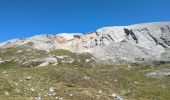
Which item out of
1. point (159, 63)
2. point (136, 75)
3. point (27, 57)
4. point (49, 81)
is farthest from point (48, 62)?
point (49, 81)

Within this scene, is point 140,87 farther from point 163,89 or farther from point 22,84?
point 22,84

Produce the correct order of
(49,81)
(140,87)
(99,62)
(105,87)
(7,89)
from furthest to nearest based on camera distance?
(99,62), (140,87), (105,87), (49,81), (7,89)

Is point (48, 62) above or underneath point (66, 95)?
above

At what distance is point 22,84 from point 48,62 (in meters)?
88.6

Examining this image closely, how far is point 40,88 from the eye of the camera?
88312 millimetres

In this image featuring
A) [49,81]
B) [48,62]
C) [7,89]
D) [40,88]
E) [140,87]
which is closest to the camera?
[7,89]

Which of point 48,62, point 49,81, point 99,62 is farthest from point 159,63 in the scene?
point 49,81

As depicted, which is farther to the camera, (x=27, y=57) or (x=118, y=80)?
(x=27, y=57)

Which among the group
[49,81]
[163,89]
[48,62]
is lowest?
[163,89]

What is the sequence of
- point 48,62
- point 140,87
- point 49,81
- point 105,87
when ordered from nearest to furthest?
point 49,81, point 105,87, point 140,87, point 48,62

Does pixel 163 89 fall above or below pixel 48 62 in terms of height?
below

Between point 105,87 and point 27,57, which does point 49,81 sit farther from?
point 27,57

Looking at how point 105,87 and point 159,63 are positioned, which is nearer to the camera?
point 105,87

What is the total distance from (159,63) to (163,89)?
74.1 metres
